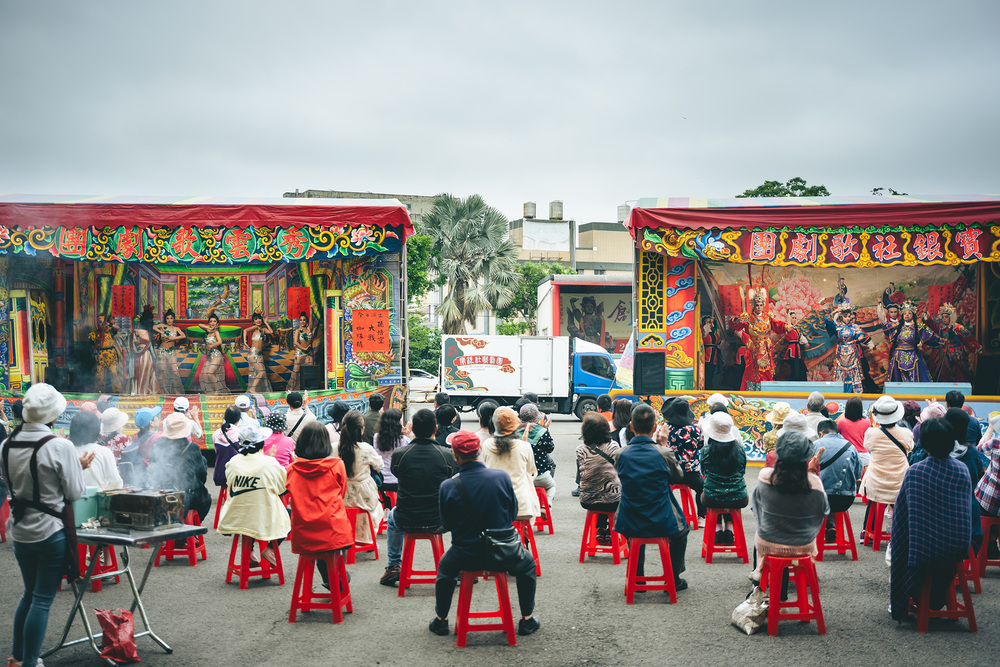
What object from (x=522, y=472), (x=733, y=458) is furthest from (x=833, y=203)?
(x=522, y=472)

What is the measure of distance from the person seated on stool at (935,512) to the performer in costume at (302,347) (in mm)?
12677

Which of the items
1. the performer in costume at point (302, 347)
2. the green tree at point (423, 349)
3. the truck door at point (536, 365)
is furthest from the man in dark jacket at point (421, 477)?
the green tree at point (423, 349)

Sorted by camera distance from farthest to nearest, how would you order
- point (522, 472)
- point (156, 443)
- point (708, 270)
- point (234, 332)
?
point (234, 332) → point (708, 270) → point (156, 443) → point (522, 472)

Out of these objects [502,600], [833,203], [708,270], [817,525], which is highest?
[833,203]

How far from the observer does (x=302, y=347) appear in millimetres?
16266

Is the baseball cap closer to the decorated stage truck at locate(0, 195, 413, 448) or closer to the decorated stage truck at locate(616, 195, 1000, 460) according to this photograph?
the decorated stage truck at locate(616, 195, 1000, 460)

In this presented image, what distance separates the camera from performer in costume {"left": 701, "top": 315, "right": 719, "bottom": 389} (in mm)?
14984

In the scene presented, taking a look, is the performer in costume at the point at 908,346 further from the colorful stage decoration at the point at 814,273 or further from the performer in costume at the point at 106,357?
the performer in costume at the point at 106,357

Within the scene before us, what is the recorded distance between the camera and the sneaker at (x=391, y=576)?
6781mm

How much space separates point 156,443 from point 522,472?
3.53 m

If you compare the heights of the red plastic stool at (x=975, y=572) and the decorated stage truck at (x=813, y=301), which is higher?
the decorated stage truck at (x=813, y=301)

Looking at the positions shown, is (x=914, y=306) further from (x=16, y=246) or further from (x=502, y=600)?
(x=16, y=246)

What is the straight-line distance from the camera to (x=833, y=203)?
43.1 feet

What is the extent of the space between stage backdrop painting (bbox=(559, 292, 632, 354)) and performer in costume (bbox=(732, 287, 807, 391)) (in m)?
17.9
